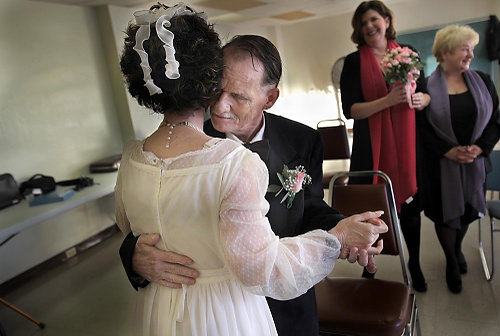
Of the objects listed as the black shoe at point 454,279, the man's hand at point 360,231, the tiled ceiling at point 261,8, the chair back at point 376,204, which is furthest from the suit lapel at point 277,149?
the tiled ceiling at point 261,8

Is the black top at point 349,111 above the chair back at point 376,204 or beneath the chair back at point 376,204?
above

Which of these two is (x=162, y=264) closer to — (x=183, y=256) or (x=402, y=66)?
(x=183, y=256)

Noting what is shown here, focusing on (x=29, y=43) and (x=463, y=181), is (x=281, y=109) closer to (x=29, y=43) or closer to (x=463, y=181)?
(x=29, y=43)

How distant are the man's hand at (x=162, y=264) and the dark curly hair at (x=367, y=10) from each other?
220 cm

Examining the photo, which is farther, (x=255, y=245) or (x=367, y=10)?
(x=367, y=10)

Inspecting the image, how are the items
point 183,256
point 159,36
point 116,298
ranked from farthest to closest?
point 116,298
point 183,256
point 159,36

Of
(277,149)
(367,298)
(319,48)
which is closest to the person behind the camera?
(277,149)

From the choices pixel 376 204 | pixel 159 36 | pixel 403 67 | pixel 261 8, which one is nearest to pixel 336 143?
pixel 403 67

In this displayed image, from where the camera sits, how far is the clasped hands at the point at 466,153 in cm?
258

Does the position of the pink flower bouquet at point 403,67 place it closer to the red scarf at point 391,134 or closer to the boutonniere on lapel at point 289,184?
the red scarf at point 391,134

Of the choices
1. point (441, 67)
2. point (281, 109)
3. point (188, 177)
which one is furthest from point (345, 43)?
point (188, 177)

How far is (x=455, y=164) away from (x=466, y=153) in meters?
0.10

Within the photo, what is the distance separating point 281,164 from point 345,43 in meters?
7.61

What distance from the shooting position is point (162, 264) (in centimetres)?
92
